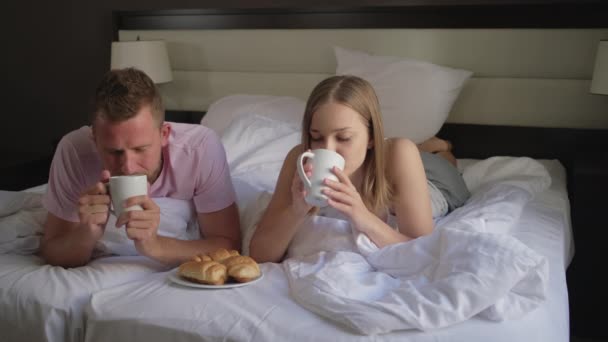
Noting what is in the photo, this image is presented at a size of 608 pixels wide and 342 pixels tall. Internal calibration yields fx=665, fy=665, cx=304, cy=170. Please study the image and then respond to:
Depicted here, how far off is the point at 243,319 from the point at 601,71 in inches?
73.0

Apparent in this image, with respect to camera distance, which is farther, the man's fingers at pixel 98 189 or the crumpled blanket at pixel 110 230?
the crumpled blanket at pixel 110 230

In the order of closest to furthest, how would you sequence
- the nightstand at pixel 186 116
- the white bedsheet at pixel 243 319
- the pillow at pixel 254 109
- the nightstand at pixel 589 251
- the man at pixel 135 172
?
1. the white bedsheet at pixel 243 319
2. the man at pixel 135 172
3. the nightstand at pixel 589 251
4. the pillow at pixel 254 109
5. the nightstand at pixel 186 116

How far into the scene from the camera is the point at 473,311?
4.02 feet

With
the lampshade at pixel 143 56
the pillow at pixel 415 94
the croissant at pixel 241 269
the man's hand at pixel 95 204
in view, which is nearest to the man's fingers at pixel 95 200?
the man's hand at pixel 95 204

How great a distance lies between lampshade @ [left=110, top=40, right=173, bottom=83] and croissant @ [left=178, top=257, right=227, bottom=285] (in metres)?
1.94

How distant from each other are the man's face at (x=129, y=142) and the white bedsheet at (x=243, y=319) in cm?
26

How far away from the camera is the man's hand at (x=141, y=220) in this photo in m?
1.39

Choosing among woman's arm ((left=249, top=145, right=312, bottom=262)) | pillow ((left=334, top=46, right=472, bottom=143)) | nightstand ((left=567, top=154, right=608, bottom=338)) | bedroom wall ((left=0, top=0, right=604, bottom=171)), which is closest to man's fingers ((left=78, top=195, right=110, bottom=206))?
woman's arm ((left=249, top=145, right=312, bottom=262))

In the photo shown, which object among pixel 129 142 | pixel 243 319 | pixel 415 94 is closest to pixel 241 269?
pixel 243 319

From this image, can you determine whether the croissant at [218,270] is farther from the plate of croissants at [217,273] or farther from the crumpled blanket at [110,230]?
the crumpled blanket at [110,230]

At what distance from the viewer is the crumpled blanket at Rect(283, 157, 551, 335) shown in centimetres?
122

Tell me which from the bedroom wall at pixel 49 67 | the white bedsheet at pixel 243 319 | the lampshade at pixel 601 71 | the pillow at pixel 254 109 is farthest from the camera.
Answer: the bedroom wall at pixel 49 67

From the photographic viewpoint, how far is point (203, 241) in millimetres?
1663

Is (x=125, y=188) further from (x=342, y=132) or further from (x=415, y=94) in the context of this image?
(x=415, y=94)
